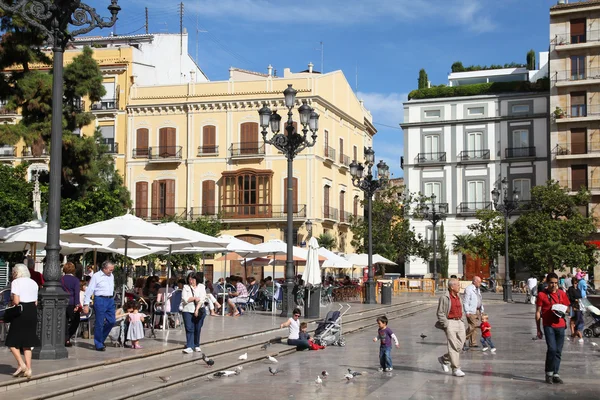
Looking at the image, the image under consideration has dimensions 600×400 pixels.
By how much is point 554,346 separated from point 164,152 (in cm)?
4261

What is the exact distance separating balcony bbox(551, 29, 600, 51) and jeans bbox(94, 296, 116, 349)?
45379 mm

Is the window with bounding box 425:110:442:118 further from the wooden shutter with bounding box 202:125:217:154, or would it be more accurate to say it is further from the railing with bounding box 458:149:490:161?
the wooden shutter with bounding box 202:125:217:154

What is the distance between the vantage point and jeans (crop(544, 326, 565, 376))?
11.1m

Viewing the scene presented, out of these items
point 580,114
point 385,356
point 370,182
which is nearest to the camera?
point 385,356

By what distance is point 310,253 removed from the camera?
875 inches

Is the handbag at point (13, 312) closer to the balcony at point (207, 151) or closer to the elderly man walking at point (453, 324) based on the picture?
the elderly man walking at point (453, 324)

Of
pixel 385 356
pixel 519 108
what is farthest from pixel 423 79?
pixel 385 356

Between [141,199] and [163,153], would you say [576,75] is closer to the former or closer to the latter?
[163,153]

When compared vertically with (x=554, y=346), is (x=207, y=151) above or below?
above

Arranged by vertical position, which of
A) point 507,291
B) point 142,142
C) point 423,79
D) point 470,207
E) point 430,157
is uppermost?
point 423,79

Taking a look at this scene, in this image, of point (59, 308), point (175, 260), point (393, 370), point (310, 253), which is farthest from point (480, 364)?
point (175, 260)

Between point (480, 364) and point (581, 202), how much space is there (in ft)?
125

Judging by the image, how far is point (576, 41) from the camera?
5297cm

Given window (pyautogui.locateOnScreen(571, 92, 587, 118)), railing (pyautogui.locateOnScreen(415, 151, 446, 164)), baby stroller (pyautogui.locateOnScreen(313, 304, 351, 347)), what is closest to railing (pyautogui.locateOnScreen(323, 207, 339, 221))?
railing (pyautogui.locateOnScreen(415, 151, 446, 164))
